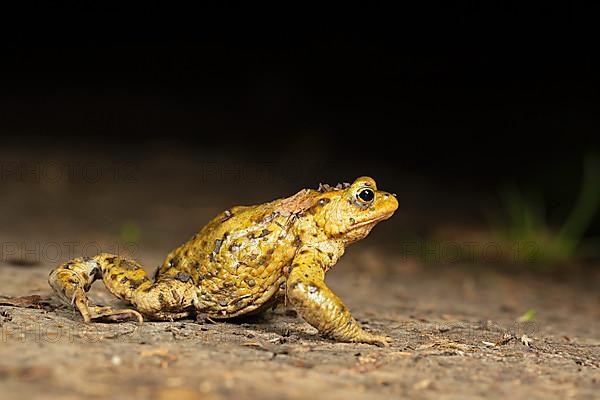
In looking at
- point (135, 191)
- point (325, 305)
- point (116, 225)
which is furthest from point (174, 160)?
point (325, 305)

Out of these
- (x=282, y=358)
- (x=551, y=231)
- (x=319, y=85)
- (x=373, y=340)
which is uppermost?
(x=319, y=85)

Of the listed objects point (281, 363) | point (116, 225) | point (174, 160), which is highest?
point (174, 160)

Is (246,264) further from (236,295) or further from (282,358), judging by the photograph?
(282,358)

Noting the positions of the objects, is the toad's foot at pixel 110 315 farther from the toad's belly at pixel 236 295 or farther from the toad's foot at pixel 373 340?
the toad's foot at pixel 373 340

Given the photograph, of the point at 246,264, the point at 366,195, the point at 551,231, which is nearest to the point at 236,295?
the point at 246,264

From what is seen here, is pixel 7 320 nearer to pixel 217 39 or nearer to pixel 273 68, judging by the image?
pixel 273 68

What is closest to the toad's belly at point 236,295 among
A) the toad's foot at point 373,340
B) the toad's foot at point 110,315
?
the toad's foot at point 110,315
